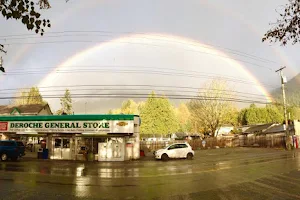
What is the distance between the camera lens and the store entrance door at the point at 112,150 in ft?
103

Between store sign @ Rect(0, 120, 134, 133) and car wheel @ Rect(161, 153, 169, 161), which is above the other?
store sign @ Rect(0, 120, 134, 133)

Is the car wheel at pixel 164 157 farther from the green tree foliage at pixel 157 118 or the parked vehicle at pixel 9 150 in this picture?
the green tree foliage at pixel 157 118

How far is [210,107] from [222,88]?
4.44 m

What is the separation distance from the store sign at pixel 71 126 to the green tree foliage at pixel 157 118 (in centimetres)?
4145

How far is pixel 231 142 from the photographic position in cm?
5884

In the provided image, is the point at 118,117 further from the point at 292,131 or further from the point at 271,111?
the point at 271,111

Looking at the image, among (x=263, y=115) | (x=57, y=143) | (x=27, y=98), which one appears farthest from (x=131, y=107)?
(x=57, y=143)

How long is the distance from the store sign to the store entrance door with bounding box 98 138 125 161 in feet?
4.80

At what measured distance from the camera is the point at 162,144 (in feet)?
156

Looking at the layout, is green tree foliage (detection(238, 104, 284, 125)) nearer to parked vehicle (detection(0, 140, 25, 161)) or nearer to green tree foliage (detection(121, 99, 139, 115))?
green tree foliage (detection(121, 99, 139, 115))

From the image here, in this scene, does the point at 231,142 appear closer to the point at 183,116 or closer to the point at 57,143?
the point at 57,143

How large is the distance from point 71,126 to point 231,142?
37686mm

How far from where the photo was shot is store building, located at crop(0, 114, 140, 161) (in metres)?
31.4

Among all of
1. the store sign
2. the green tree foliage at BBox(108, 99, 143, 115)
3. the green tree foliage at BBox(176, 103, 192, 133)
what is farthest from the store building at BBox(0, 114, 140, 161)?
the green tree foliage at BBox(176, 103, 192, 133)
